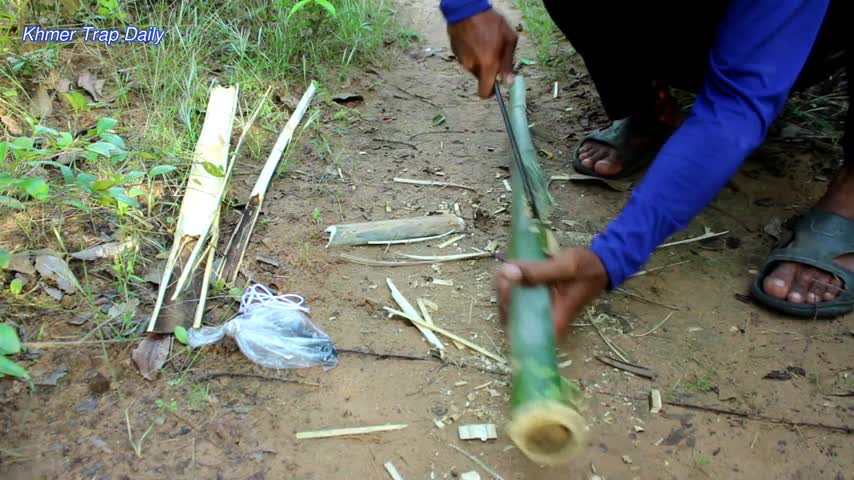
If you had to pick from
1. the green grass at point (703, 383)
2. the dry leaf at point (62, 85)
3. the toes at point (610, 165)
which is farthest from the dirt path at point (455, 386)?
the dry leaf at point (62, 85)

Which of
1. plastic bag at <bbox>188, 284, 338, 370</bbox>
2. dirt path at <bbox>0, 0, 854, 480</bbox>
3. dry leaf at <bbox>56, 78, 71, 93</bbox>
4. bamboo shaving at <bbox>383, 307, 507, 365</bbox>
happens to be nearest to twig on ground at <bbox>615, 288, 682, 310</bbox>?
dirt path at <bbox>0, 0, 854, 480</bbox>

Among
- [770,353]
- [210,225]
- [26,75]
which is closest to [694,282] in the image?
[770,353]

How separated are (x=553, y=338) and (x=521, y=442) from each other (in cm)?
28

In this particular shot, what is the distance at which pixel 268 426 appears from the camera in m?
1.72

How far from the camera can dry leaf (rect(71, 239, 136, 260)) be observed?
2154 mm

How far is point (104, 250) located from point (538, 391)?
63.8 inches

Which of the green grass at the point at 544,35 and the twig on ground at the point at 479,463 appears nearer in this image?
the twig on ground at the point at 479,463

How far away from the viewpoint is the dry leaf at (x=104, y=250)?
215cm

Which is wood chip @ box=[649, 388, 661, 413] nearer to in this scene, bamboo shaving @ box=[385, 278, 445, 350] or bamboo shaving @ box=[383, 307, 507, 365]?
bamboo shaving @ box=[383, 307, 507, 365]

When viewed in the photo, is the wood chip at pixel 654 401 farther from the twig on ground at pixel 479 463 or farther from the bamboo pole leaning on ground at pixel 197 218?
the bamboo pole leaning on ground at pixel 197 218

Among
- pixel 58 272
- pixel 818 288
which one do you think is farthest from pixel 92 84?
pixel 818 288

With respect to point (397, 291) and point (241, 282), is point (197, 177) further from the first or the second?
point (397, 291)

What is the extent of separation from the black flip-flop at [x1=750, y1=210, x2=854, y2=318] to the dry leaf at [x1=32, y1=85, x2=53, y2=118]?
9.48 feet

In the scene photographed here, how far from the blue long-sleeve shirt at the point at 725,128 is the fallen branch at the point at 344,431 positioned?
0.71 m
